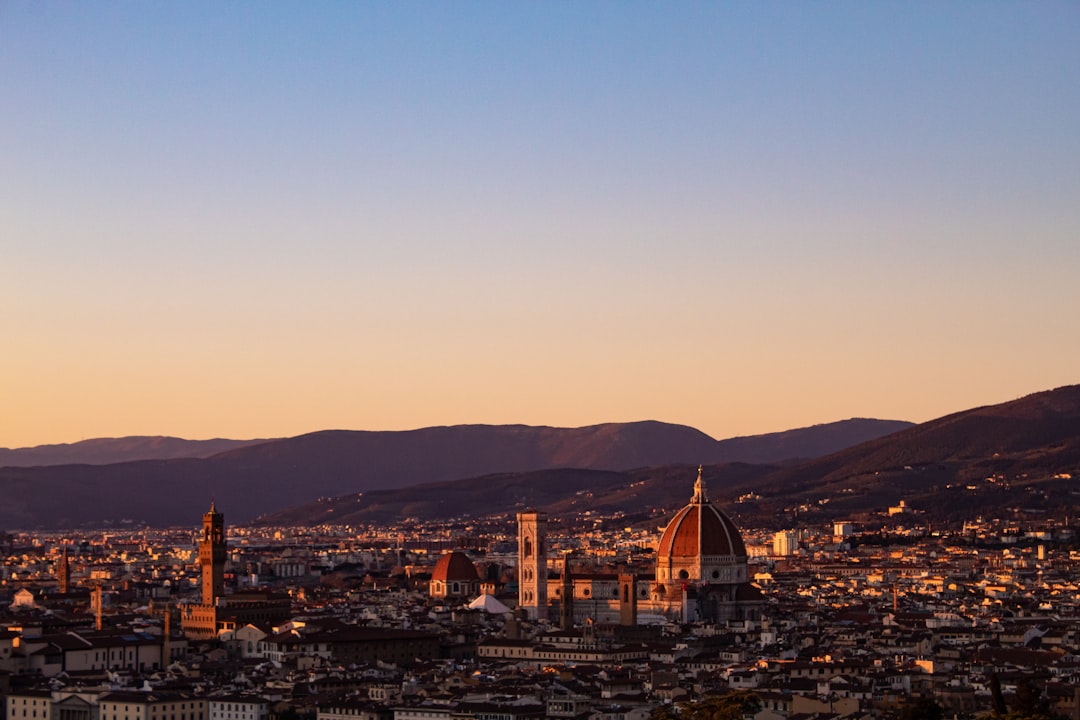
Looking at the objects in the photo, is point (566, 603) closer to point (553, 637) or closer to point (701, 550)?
point (553, 637)

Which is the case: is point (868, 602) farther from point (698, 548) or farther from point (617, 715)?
point (617, 715)

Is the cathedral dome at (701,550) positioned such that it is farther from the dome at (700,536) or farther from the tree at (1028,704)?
the tree at (1028,704)

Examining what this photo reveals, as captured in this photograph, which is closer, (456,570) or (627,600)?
(627,600)

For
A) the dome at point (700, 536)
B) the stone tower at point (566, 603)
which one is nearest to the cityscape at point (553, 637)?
the dome at point (700, 536)

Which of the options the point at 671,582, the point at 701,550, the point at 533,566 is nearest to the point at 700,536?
the point at 701,550

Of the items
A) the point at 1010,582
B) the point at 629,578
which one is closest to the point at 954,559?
the point at 1010,582
